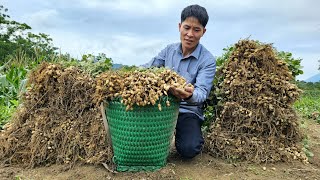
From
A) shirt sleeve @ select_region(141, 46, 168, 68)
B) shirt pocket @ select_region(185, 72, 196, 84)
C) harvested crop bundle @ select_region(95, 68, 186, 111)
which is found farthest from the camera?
shirt sleeve @ select_region(141, 46, 168, 68)

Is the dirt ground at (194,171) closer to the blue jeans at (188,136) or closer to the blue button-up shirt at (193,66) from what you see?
the blue jeans at (188,136)

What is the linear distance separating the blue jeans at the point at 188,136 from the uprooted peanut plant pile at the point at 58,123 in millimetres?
655

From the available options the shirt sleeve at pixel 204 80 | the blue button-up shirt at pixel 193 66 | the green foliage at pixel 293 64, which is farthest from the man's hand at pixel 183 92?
the green foliage at pixel 293 64

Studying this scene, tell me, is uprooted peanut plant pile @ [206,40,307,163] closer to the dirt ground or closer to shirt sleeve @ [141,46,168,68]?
the dirt ground

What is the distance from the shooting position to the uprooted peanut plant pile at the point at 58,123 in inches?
131

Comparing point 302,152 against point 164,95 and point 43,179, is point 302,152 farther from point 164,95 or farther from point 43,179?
point 43,179

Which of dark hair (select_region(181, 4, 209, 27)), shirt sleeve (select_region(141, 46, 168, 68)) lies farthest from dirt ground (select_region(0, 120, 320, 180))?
dark hair (select_region(181, 4, 209, 27))

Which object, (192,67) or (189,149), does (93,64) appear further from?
(189,149)

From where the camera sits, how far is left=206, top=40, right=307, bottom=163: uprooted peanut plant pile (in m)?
3.58

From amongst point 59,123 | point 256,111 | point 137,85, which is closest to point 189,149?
point 256,111

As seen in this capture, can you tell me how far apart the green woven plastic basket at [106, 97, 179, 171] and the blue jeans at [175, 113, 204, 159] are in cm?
28

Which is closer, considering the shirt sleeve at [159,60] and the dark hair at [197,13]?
the dark hair at [197,13]

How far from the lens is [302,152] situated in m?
3.77

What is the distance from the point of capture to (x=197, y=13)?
341 centimetres
